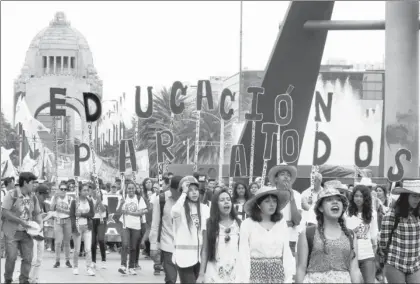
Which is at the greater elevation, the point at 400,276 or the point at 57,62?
the point at 57,62

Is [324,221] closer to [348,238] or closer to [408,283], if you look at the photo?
[348,238]

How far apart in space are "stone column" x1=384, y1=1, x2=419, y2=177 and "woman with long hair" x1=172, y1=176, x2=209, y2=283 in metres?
10.7

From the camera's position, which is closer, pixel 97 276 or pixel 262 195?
pixel 262 195

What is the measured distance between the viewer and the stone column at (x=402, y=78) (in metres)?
21.1

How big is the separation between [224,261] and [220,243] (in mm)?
168

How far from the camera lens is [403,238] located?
32.4ft

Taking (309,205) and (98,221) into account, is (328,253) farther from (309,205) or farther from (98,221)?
(98,221)

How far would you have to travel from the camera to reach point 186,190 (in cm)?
1116

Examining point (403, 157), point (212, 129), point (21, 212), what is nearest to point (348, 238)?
point (21, 212)

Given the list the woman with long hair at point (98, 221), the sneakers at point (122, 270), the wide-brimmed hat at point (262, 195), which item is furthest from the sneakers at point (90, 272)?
the wide-brimmed hat at point (262, 195)

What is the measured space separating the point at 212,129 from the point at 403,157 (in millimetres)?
34945

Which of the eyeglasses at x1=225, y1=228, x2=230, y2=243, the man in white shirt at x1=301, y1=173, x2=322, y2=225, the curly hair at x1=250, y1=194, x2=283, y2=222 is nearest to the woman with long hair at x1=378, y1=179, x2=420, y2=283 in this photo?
the eyeglasses at x1=225, y1=228, x2=230, y2=243

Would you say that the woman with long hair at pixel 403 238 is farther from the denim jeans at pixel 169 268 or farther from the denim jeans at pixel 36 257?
the denim jeans at pixel 36 257

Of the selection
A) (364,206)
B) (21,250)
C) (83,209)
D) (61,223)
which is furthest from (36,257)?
(364,206)
